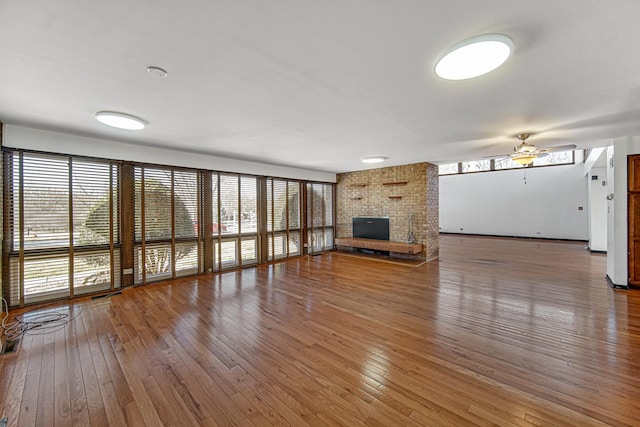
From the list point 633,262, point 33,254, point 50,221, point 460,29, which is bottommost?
point 633,262

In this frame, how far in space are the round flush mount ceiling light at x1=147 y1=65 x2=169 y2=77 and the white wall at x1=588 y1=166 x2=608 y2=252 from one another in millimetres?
10936

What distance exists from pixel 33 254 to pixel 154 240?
5.18ft

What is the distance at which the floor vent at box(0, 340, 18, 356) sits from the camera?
257 cm

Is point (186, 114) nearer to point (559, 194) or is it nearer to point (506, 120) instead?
point (506, 120)

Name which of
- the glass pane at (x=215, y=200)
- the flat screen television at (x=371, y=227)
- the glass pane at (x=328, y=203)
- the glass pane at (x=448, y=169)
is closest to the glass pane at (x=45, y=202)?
the glass pane at (x=215, y=200)

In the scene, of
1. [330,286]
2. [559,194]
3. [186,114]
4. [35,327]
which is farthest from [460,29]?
[559,194]

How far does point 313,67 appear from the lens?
2.14m

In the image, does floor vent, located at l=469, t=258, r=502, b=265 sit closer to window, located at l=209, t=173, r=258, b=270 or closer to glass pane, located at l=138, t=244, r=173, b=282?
window, located at l=209, t=173, r=258, b=270

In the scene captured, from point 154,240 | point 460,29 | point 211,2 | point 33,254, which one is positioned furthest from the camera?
point 154,240

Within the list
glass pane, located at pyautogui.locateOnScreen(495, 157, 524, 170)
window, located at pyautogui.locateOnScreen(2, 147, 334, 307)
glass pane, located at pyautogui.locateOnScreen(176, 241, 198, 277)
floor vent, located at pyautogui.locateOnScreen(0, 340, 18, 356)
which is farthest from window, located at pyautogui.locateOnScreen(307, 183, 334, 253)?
glass pane, located at pyautogui.locateOnScreen(495, 157, 524, 170)

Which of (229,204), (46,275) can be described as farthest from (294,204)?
(46,275)

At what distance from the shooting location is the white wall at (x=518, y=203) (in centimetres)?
951

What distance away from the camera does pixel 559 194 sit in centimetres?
975

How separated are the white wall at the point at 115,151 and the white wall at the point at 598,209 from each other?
9514 mm
